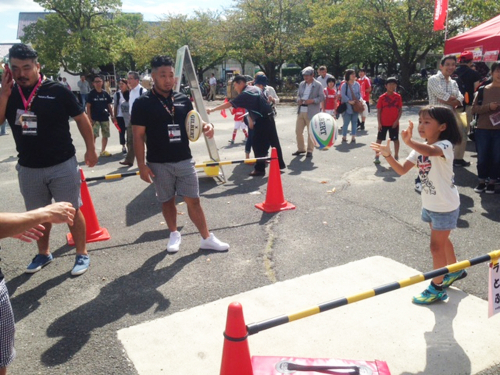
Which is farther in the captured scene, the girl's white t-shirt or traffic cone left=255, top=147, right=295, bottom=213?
traffic cone left=255, top=147, right=295, bottom=213

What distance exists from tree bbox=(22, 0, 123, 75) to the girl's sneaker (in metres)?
31.9

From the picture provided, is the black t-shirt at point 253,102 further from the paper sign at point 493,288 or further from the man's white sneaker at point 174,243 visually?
the paper sign at point 493,288

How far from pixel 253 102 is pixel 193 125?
3481 mm

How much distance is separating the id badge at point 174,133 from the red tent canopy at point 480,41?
7.32 m

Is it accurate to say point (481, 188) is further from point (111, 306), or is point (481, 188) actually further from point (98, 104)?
point (98, 104)

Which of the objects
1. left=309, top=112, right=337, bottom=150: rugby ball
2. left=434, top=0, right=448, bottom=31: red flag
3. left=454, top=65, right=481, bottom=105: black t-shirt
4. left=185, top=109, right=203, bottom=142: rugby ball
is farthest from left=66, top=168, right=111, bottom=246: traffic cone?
left=434, top=0, right=448, bottom=31: red flag

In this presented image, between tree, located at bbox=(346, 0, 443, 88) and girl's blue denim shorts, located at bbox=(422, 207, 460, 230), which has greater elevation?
tree, located at bbox=(346, 0, 443, 88)

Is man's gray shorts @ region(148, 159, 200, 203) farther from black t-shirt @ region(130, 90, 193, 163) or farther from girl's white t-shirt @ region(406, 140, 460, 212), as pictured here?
girl's white t-shirt @ region(406, 140, 460, 212)

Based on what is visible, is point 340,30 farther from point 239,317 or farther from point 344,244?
point 239,317

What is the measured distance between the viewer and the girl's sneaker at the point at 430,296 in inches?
143

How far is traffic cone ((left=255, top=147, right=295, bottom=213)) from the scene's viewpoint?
625 centimetres

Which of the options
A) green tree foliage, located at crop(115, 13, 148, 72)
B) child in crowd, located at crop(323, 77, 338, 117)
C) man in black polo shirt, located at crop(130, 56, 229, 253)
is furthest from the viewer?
green tree foliage, located at crop(115, 13, 148, 72)

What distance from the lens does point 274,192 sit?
632 cm

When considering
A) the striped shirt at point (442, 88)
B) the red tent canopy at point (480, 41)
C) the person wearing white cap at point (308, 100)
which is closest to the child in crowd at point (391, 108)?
the striped shirt at point (442, 88)
